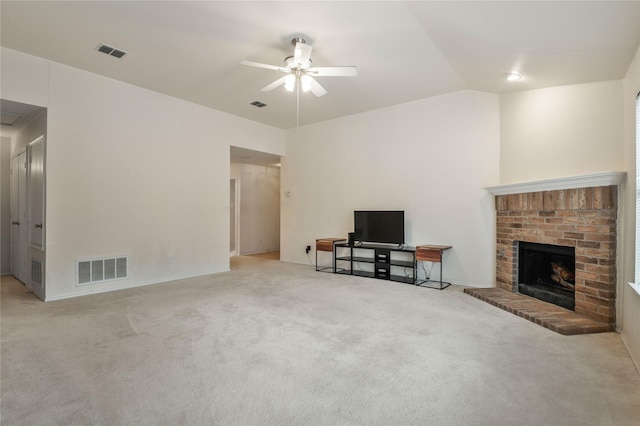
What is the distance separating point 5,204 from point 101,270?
9.47 ft

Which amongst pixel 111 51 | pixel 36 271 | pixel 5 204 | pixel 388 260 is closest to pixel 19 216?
pixel 5 204

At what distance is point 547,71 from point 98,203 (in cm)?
564

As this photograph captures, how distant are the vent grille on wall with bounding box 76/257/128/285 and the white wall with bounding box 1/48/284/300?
0.25 feet

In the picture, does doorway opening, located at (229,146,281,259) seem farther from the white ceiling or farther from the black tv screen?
the white ceiling

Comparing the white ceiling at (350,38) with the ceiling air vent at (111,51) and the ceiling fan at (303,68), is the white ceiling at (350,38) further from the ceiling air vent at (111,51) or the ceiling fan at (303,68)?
the ceiling fan at (303,68)

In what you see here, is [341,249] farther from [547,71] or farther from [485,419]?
[485,419]

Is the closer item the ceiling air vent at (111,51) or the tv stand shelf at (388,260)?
the ceiling air vent at (111,51)

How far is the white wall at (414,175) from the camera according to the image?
4707 millimetres

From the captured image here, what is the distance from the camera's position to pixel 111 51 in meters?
3.70

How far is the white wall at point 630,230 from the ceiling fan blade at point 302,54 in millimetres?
2726

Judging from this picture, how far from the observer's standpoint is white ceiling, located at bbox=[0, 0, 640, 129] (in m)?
2.55

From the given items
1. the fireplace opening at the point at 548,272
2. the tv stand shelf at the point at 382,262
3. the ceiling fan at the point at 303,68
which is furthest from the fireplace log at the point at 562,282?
the ceiling fan at the point at 303,68

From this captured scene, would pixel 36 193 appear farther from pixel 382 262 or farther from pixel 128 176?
pixel 382 262

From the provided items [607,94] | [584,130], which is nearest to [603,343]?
[584,130]
